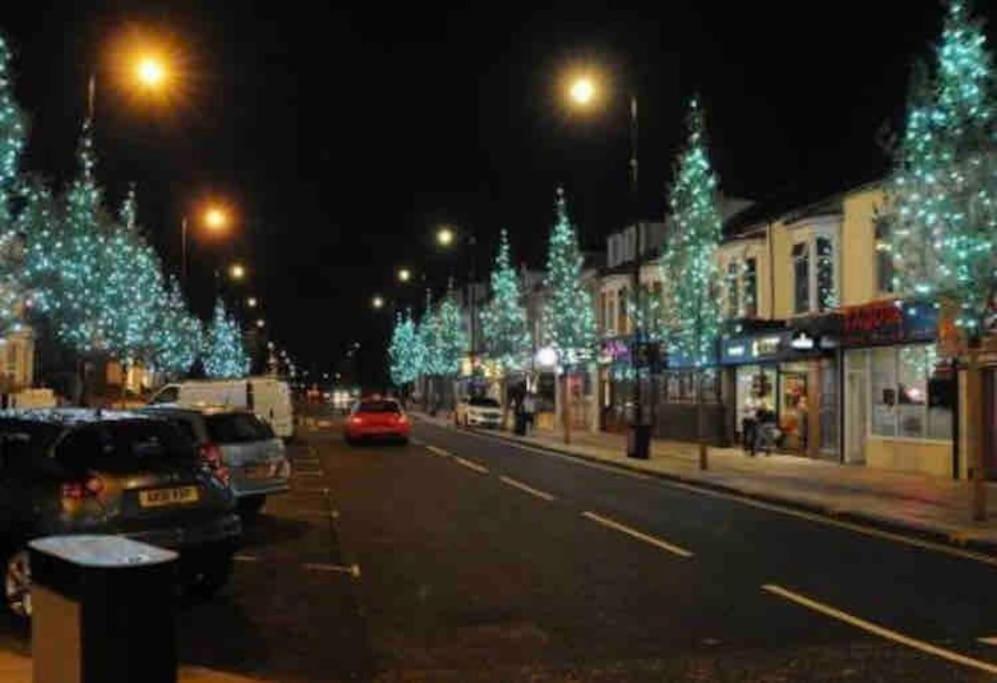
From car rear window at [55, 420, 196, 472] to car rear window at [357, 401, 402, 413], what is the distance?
29914mm

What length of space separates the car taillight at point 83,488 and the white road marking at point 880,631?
611cm

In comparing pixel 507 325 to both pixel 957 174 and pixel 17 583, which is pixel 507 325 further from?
pixel 17 583

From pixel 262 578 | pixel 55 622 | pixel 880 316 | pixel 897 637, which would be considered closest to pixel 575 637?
pixel 897 637

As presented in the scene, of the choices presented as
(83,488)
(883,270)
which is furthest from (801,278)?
(83,488)

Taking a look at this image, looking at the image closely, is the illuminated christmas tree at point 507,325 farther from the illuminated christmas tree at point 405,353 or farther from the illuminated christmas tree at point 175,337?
the illuminated christmas tree at point 405,353

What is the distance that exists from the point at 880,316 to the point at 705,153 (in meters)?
7.53

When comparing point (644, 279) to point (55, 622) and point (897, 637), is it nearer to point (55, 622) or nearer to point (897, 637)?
point (897, 637)

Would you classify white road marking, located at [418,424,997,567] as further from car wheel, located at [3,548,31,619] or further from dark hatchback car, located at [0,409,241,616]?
car wheel, located at [3,548,31,619]

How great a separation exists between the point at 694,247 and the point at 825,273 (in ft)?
10.6

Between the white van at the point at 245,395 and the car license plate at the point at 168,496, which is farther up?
the white van at the point at 245,395

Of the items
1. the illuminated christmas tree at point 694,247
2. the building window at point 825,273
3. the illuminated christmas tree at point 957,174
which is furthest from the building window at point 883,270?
the illuminated christmas tree at point 957,174

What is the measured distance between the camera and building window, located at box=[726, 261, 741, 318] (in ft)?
129

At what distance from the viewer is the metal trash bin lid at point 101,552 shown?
17.6ft

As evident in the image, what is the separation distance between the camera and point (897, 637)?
1057 cm
